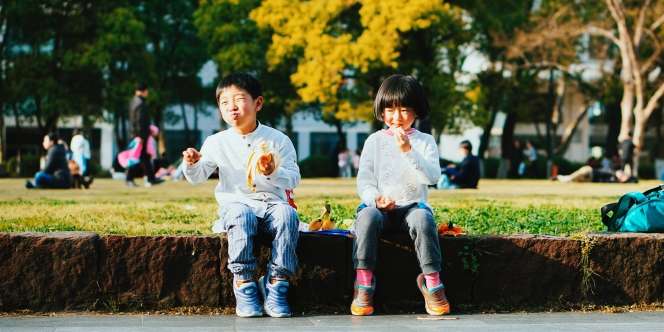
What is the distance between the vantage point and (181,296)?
5969 millimetres

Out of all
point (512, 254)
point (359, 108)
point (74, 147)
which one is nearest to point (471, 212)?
point (512, 254)

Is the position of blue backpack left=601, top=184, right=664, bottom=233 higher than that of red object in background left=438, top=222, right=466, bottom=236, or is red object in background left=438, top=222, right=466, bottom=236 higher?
blue backpack left=601, top=184, right=664, bottom=233

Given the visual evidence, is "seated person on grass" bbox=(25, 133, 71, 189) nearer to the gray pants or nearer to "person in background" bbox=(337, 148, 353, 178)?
the gray pants

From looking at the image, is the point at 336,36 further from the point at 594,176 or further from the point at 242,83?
the point at 242,83

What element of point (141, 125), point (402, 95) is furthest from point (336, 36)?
point (402, 95)

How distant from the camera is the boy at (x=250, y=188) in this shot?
18.9 feet

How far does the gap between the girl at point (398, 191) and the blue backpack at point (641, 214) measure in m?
1.30

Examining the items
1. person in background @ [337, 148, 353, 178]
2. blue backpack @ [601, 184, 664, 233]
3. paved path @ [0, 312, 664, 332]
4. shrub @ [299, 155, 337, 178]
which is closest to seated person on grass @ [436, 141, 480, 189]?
blue backpack @ [601, 184, 664, 233]

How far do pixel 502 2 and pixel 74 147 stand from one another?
683 inches

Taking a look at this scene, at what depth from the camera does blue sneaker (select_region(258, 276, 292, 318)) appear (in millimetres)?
5770

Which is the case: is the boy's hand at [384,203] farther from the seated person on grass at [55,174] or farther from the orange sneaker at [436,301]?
the seated person on grass at [55,174]

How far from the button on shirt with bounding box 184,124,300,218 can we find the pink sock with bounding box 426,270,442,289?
0.95 metres

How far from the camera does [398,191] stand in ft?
20.2

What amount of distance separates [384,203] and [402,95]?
2.27ft
